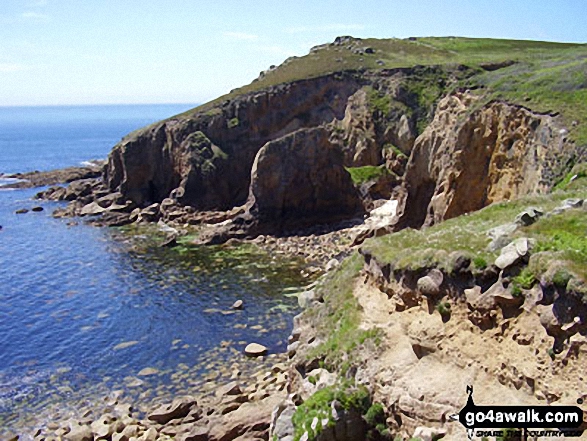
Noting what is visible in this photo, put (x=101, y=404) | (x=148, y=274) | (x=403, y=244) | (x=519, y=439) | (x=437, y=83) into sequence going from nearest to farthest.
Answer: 1. (x=519, y=439)
2. (x=403, y=244)
3. (x=101, y=404)
4. (x=148, y=274)
5. (x=437, y=83)

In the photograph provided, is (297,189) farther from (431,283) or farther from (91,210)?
(431,283)

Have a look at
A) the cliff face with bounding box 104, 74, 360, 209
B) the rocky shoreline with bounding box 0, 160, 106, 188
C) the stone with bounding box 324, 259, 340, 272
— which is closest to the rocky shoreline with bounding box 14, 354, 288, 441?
the stone with bounding box 324, 259, 340, 272

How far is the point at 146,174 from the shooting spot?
288 ft

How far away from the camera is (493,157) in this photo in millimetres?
44781

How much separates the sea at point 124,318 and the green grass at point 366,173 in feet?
56.4

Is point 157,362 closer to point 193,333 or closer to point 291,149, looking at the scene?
point 193,333

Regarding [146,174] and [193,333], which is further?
[146,174]

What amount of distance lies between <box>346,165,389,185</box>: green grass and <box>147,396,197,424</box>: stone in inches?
1724

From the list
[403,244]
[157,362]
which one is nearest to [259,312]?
Result: [157,362]

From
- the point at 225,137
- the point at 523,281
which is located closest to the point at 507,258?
the point at 523,281

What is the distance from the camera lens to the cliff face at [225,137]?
275ft

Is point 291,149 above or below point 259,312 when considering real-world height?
above

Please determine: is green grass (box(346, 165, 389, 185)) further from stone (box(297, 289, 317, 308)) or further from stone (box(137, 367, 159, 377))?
stone (box(297, 289, 317, 308))

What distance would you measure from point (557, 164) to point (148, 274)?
35536 millimetres
